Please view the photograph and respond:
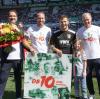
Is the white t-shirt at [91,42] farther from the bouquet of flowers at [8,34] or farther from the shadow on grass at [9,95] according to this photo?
the shadow on grass at [9,95]

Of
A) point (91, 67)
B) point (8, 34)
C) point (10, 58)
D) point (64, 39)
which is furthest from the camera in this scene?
point (91, 67)

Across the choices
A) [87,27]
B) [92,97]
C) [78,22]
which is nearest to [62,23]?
[87,27]

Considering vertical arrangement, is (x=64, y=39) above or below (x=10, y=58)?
above

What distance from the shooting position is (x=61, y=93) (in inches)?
255

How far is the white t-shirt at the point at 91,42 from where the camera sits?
690cm

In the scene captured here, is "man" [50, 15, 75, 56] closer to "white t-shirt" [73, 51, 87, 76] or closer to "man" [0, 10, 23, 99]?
"white t-shirt" [73, 51, 87, 76]

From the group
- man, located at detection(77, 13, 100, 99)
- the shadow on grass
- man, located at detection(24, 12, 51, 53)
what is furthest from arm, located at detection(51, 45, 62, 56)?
the shadow on grass

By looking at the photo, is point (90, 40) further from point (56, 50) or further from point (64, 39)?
point (56, 50)

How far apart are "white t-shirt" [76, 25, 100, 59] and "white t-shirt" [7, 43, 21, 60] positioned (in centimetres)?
126

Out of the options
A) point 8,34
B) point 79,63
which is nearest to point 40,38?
point 8,34

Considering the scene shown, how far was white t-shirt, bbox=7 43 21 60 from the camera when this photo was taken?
665 centimetres

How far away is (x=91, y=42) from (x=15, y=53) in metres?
1.45

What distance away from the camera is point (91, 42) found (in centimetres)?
691

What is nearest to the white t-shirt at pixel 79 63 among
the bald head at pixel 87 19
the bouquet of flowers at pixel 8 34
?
the bald head at pixel 87 19
